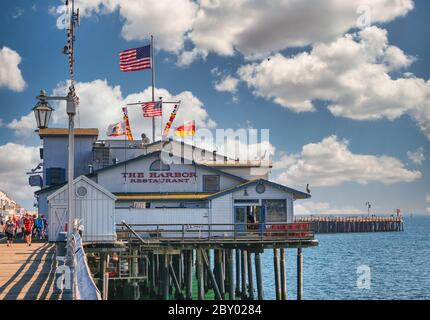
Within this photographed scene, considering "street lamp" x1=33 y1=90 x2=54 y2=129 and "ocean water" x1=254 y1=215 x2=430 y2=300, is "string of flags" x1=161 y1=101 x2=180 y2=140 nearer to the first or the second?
"ocean water" x1=254 y1=215 x2=430 y2=300

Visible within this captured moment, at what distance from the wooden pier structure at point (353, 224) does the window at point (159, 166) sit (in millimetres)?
116360

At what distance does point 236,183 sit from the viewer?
44.8 metres

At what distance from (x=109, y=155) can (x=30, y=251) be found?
26573mm

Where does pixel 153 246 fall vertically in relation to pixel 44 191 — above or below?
below

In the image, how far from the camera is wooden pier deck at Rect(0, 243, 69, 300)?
15.2 meters

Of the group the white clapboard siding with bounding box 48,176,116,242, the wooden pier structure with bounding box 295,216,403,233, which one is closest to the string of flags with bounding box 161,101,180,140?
the white clapboard siding with bounding box 48,176,116,242

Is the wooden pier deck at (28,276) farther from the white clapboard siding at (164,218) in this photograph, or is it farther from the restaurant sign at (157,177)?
the restaurant sign at (157,177)

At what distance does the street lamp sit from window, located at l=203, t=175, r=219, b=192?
1110 inches

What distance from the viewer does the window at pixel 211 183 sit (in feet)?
147

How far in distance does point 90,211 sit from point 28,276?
1451 cm
